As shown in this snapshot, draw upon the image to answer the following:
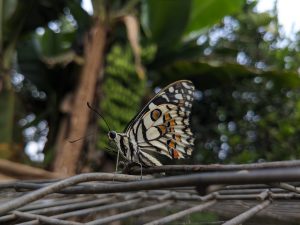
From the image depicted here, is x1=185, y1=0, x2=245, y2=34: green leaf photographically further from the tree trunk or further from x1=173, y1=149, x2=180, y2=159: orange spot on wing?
x1=173, y1=149, x2=180, y2=159: orange spot on wing

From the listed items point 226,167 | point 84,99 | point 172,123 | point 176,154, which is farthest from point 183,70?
point 226,167

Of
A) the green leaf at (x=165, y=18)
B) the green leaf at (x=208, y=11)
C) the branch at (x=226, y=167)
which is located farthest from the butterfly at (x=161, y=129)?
the green leaf at (x=208, y=11)

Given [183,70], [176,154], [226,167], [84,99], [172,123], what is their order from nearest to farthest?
[226,167] → [176,154] → [172,123] → [84,99] → [183,70]

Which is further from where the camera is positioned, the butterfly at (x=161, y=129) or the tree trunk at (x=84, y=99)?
the tree trunk at (x=84, y=99)

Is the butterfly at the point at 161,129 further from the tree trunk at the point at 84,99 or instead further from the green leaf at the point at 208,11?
the green leaf at the point at 208,11

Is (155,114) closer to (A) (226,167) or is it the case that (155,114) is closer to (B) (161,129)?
(B) (161,129)

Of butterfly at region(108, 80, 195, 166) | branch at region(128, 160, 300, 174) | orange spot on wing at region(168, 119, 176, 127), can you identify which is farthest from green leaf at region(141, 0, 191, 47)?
branch at region(128, 160, 300, 174)

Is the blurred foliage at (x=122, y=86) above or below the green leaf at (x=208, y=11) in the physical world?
below
